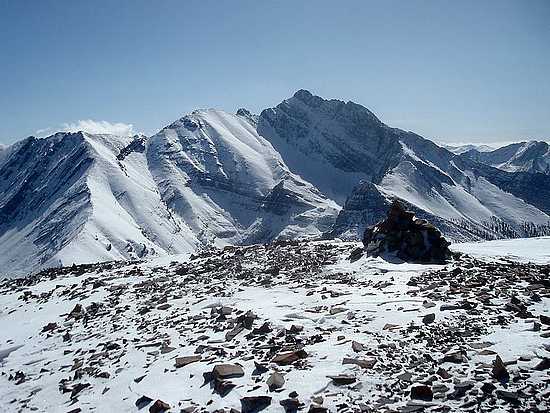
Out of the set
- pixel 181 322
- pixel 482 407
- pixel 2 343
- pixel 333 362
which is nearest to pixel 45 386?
pixel 181 322

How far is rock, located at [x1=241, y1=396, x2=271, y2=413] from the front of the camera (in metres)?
10.9

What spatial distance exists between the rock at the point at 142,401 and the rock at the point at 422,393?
23.3 ft

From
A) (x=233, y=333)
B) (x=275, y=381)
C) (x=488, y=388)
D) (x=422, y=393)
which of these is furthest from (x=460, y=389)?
(x=233, y=333)

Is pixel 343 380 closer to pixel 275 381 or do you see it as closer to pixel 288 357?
pixel 275 381

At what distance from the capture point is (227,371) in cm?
1262

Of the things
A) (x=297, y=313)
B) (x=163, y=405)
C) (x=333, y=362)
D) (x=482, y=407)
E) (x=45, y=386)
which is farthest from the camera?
(x=297, y=313)

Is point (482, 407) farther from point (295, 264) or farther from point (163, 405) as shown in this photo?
point (295, 264)

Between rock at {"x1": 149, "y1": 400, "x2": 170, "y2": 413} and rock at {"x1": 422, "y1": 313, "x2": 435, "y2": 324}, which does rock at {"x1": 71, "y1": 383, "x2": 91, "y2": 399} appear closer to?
rock at {"x1": 149, "y1": 400, "x2": 170, "y2": 413}

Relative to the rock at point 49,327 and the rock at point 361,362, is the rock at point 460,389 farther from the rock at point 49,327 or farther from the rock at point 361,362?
the rock at point 49,327

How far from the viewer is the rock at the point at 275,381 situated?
11527 mm

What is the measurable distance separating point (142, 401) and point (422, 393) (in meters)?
7.60

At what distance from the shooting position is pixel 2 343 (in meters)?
20.9

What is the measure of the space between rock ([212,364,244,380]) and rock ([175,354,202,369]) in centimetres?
164

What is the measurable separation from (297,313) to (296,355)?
4510 millimetres
